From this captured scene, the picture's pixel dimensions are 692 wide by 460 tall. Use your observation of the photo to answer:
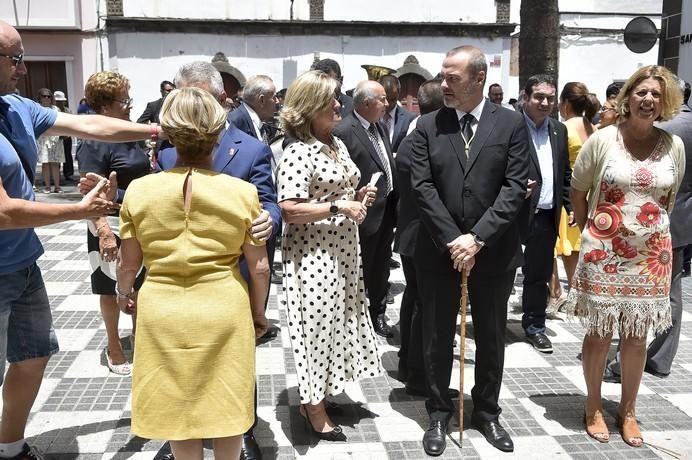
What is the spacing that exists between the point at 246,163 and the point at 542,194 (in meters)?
2.73

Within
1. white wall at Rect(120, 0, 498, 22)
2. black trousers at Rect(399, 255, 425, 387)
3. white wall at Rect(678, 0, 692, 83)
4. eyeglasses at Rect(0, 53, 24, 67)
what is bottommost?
black trousers at Rect(399, 255, 425, 387)

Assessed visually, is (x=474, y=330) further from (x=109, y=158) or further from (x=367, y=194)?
(x=109, y=158)

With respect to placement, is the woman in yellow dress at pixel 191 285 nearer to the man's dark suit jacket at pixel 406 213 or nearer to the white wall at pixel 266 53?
the man's dark suit jacket at pixel 406 213

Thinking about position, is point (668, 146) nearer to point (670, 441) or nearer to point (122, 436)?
point (670, 441)

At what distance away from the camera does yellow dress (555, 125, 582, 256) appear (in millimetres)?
5387

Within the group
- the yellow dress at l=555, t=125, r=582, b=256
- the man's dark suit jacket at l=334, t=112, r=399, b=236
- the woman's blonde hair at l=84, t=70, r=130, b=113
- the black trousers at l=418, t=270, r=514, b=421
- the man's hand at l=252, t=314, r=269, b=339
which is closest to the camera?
the man's hand at l=252, t=314, r=269, b=339

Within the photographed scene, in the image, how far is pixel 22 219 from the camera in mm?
2498

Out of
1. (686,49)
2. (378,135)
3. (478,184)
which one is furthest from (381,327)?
(686,49)

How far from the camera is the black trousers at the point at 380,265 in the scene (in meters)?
5.15

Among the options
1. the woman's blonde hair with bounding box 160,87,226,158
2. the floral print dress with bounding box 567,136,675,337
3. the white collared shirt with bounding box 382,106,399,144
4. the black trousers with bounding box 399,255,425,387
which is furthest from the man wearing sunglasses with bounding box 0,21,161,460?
the white collared shirt with bounding box 382,106,399,144

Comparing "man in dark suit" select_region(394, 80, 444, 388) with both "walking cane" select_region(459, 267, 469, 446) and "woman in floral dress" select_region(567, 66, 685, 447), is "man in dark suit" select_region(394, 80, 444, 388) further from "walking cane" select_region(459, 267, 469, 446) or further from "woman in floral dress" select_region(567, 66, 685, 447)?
"woman in floral dress" select_region(567, 66, 685, 447)

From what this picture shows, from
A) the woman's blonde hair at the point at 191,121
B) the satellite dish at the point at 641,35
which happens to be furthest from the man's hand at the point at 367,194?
the satellite dish at the point at 641,35

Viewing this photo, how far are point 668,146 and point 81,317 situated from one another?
Result: 469 cm

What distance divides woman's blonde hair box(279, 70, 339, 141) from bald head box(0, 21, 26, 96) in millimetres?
1265
